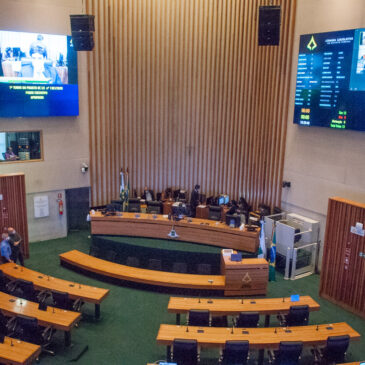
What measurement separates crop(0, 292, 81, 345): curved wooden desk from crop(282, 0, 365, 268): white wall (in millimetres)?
6288

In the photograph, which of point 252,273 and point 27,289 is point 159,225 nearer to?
point 252,273

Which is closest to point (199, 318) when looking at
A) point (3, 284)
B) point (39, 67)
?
point (3, 284)

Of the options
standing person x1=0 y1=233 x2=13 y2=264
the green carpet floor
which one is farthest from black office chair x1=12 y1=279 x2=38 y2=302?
standing person x1=0 y1=233 x2=13 y2=264

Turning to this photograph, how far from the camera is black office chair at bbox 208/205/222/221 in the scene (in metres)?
11.0

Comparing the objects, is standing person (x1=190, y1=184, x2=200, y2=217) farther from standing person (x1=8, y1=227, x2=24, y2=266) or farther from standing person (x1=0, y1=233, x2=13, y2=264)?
standing person (x1=0, y1=233, x2=13, y2=264)

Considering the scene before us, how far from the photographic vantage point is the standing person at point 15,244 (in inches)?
382

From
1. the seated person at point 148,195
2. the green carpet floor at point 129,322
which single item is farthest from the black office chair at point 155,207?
the green carpet floor at point 129,322

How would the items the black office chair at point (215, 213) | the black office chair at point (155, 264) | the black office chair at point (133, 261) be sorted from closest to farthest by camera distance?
the black office chair at point (155, 264)
the black office chair at point (133, 261)
the black office chair at point (215, 213)

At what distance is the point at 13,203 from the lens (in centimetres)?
1038

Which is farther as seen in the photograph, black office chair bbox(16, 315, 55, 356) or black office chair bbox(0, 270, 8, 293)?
black office chair bbox(0, 270, 8, 293)

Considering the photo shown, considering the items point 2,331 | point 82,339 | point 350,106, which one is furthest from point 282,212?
point 2,331

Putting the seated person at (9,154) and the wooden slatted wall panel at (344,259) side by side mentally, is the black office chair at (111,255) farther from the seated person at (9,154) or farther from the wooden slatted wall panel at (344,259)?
the wooden slatted wall panel at (344,259)

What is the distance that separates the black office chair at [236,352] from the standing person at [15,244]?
560 cm

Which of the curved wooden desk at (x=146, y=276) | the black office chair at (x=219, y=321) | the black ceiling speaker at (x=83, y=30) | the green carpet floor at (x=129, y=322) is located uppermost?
the black ceiling speaker at (x=83, y=30)
